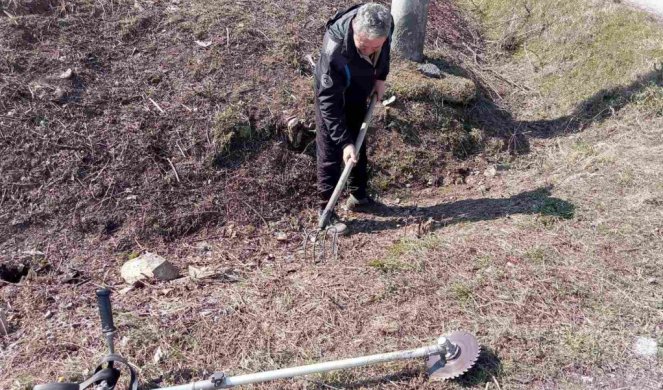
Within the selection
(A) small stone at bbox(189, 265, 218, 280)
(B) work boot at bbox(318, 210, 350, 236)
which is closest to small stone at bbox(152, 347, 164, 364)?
(A) small stone at bbox(189, 265, 218, 280)

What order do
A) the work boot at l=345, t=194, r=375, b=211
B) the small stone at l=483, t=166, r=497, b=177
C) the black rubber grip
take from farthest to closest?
the small stone at l=483, t=166, r=497, b=177
the work boot at l=345, t=194, r=375, b=211
the black rubber grip

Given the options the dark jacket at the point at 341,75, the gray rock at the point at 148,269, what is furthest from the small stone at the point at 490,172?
the gray rock at the point at 148,269

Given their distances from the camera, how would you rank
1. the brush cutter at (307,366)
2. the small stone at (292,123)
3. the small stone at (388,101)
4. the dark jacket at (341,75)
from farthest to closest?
the small stone at (388,101)
the small stone at (292,123)
the dark jacket at (341,75)
the brush cutter at (307,366)

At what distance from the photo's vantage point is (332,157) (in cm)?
389

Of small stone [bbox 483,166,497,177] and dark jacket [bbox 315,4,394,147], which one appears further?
small stone [bbox 483,166,497,177]

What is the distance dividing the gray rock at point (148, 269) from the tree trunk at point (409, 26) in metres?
3.16

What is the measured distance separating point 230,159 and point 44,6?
2341 millimetres

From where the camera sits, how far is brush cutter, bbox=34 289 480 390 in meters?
2.42

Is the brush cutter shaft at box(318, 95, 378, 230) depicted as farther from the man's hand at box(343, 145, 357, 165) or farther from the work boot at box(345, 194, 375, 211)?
the work boot at box(345, 194, 375, 211)

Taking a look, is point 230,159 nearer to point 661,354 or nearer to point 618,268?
point 618,268

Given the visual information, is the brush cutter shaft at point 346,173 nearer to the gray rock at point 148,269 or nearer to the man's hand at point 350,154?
the man's hand at point 350,154

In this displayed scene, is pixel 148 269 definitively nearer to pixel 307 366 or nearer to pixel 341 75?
pixel 307 366

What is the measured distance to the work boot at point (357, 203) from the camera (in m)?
4.24

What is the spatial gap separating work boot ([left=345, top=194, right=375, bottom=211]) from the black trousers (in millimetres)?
113
